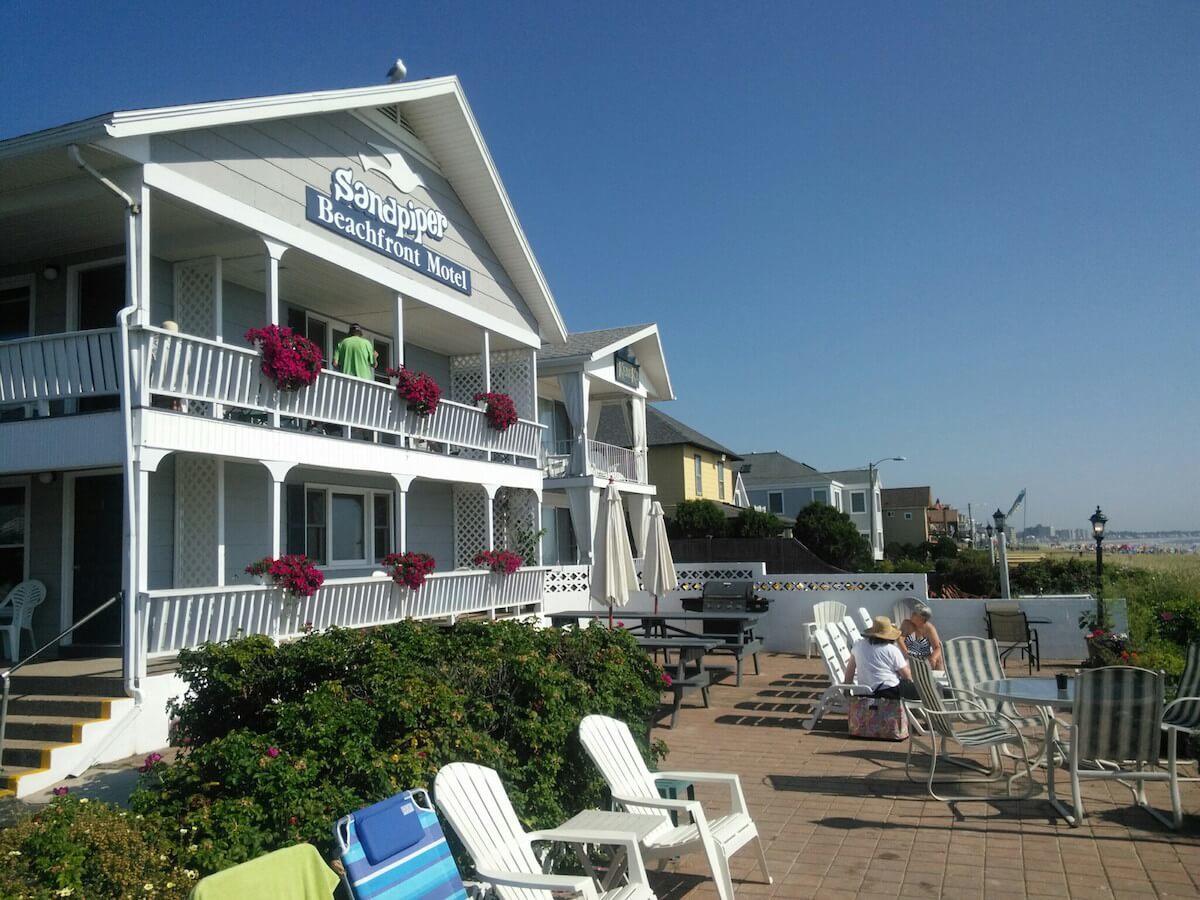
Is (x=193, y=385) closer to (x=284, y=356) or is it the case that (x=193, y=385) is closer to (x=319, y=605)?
(x=284, y=356)

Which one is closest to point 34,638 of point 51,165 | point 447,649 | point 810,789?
point 51,165

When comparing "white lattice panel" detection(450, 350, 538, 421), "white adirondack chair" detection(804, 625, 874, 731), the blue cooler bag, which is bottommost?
"white adirondack chair" detection(804, 625, 874, 731)

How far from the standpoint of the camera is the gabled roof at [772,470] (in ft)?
176

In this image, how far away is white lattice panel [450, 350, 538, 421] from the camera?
18.2m

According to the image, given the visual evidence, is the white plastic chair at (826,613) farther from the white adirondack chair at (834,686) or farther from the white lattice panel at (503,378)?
the white lattice panel at (503,378)

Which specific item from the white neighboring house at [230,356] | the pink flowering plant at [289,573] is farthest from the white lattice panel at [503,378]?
the pink flowering plant at [289,573]

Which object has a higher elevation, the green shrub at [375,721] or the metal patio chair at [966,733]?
the green shrub at [375,721]

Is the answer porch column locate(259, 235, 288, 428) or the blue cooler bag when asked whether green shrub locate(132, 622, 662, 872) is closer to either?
the blue cooler bag

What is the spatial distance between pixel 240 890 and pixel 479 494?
14532 millimetres

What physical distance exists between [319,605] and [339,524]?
3420 millimetres

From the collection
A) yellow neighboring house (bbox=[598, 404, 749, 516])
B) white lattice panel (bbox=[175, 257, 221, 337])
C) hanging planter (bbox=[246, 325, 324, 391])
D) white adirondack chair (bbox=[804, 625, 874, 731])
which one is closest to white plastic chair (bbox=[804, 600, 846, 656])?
white adirondack chair (bbox=[804, 625, 874, 731])

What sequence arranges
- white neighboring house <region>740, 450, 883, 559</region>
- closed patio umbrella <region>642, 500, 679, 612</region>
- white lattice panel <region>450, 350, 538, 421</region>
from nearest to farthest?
1. closed patio umbrella <region>642, 500, 679, 612</region>
2. white lattice panel <region>450, 350, 538, 421</region>
3. white neighboring house <region>740, 450, 883, 559</region>

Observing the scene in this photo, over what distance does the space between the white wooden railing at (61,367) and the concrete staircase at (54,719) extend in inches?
109

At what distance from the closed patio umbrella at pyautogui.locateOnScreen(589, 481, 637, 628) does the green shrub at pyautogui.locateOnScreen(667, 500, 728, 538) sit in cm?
1506
